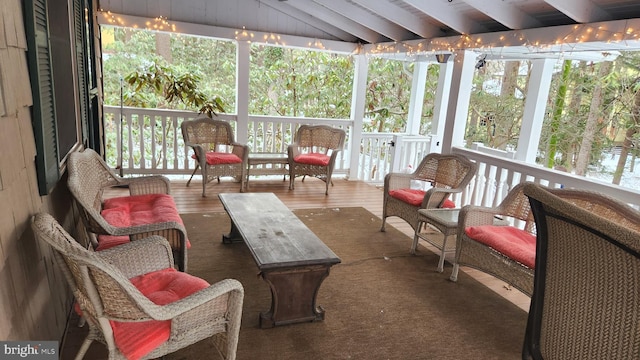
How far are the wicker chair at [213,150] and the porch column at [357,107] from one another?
193 centimetres

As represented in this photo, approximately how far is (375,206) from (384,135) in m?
1.62

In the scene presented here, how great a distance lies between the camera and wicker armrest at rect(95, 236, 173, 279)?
1853 millimetres

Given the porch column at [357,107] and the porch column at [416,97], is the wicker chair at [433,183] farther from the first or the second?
the porch column at [416,97]

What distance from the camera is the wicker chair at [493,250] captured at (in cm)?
254

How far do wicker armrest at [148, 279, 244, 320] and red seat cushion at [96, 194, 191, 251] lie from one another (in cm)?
94

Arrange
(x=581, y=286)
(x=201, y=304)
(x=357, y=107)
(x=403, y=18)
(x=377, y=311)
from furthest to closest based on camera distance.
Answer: (x=357, y=107) < (x=403, y=18) < (x=377, y=311) < (x=201, y=304) < (x=581, y=286)

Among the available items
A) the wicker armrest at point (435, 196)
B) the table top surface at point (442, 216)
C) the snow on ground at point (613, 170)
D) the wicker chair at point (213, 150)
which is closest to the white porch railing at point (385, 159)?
the wicker chair at point (213, 150)

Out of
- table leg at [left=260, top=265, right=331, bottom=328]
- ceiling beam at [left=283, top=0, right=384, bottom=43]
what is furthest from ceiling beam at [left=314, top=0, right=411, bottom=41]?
table leg at [left=260, top=265, right=331, bottom=328]

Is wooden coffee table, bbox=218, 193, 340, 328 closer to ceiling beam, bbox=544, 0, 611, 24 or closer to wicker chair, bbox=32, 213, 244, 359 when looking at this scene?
wicker chair, bbox=32, 213, 244, 359

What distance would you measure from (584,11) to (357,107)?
3513 mm

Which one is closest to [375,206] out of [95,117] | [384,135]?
[384,135]

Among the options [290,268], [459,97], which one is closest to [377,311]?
[290,268]

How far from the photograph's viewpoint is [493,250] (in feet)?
8.93

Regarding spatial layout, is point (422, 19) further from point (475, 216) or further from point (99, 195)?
point (99, 195)
